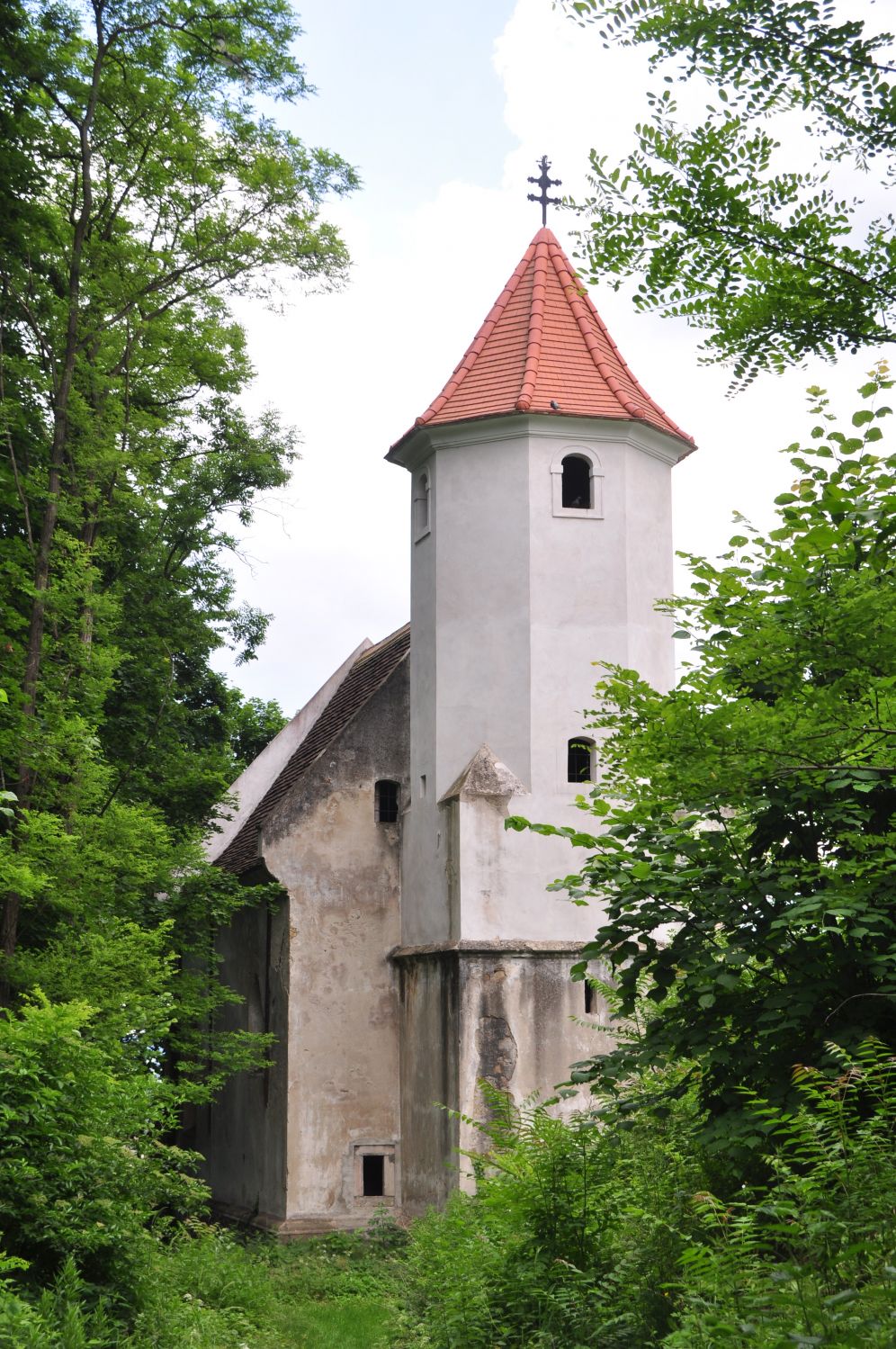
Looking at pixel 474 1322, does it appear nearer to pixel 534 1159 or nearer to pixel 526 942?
pixel 534 1159

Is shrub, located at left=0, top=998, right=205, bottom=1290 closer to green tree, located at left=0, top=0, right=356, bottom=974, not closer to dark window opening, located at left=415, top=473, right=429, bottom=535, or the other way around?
green tree, located at left=0, top=0, right=356, bottom=974

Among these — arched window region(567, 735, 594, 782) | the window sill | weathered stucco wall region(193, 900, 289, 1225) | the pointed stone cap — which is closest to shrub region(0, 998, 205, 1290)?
the pointed stone cap

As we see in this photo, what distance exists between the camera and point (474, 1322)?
9.98 metres

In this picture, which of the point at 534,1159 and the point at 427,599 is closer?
the point at 534,1159

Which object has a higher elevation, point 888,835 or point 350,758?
point 350,758

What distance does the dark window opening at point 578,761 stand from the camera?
784 inches


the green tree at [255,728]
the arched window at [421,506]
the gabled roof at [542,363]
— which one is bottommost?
the green tree at [255,728]

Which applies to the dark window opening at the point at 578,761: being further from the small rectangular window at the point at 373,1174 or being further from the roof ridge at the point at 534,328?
the small rectangular window at the point at 373,1174

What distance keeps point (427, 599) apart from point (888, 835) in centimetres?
1405

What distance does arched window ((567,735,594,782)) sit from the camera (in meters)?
19.9

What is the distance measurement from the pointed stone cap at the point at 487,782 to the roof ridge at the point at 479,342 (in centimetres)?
507

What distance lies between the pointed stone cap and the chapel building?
3 cm

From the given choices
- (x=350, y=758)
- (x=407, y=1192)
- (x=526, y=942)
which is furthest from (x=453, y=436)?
(x=407, y=1192)

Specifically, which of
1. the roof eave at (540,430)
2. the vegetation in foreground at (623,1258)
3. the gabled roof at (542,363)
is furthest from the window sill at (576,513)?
the vegetation in foreground at (623,1258)
